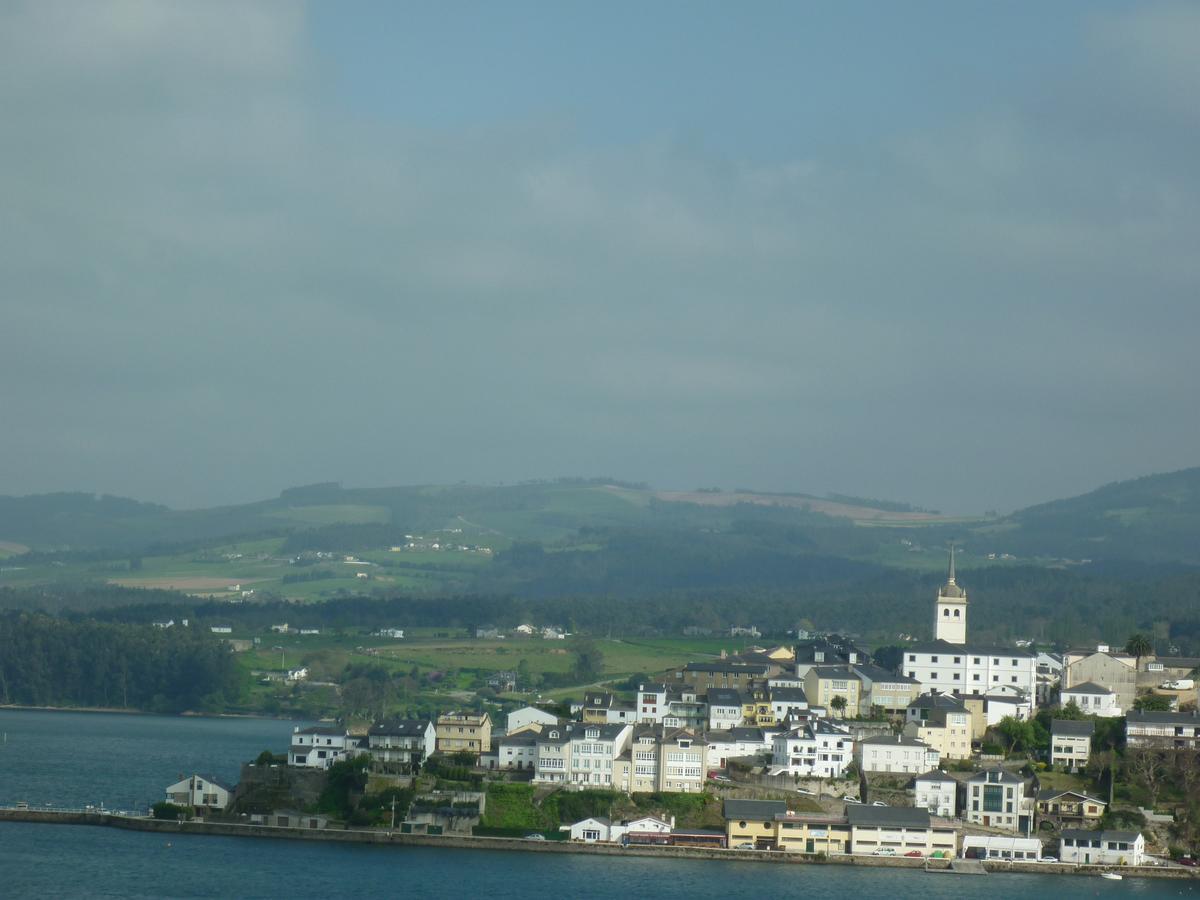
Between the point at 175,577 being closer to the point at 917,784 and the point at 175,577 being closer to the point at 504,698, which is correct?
the point at 504,698

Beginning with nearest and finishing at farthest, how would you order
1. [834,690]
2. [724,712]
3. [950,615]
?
[724,712], [834,690], [950,615]

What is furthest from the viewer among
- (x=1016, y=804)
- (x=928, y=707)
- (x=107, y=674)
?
(x=107, y=674)

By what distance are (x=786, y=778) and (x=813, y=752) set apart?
112 cm

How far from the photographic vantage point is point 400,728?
54594 mm

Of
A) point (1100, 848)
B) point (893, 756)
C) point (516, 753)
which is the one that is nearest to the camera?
point (1100, 848)

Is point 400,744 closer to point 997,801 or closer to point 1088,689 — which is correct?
point 997,801

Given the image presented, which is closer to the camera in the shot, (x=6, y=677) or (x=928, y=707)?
(x=928, y=707)

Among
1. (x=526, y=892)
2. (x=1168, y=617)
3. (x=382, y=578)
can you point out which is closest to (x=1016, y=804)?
(x=526, y=892)

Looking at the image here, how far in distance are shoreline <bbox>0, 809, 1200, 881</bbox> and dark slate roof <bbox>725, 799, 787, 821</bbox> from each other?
1195mm

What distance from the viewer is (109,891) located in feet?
140

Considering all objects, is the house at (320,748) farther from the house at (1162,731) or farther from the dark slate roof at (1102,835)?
the house at (1162,731)

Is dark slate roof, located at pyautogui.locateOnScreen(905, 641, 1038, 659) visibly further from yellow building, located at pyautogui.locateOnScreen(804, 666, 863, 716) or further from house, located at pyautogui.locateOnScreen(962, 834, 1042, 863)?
house, located at pyautogui.locateOnScreen(962, 834, 1042, 863)

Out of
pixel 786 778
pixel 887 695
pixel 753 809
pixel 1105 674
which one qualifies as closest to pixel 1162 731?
pixel 1105 674

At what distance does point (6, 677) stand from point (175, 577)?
68.6 metres
